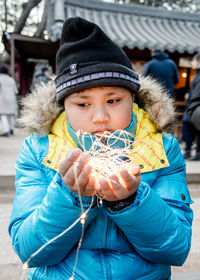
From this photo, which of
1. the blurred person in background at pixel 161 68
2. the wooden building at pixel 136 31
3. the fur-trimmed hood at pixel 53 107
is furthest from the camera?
the wooden building at pixel 136 31

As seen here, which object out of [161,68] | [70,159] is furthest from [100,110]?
[161,68]

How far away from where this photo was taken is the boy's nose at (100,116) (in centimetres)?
108

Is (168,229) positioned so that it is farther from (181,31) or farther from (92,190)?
(181,31)

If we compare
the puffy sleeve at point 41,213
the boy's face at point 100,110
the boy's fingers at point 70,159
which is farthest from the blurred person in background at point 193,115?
the boy's fingers at point 70,159

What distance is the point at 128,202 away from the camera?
2.95 ft

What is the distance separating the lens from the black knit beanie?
1.14m

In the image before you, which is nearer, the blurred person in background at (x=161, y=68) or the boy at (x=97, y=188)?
the boy at (x=97, y=188)

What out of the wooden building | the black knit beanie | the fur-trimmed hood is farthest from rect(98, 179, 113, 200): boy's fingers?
the wooden building

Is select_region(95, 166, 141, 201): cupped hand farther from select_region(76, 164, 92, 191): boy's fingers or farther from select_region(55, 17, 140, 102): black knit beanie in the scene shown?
select_region(55, 17, 140, 102): black knit beanie

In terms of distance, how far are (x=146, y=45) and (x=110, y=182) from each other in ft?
21.5

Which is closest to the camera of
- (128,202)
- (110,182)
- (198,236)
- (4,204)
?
(110,182)

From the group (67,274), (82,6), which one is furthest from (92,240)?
(82,6)

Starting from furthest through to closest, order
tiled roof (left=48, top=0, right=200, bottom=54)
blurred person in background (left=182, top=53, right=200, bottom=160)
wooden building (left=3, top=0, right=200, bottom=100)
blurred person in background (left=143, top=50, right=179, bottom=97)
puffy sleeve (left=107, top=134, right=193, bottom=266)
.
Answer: tiled roof (left=48, top=0, right=200, bottom=54) → wooden building (left=3, top=0, right=200, bottom=100) → blurred person in background (left=143, top=50, right=179, bottom=97) → blurred person in background (left=182, top=53, right=200, bottom=160) → puffy sleeve (left=107, top=134, right=193, bottom=266)

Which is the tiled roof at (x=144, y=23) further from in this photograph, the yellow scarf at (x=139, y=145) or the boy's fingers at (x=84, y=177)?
the boy's fingers at (x=84, y=177)
